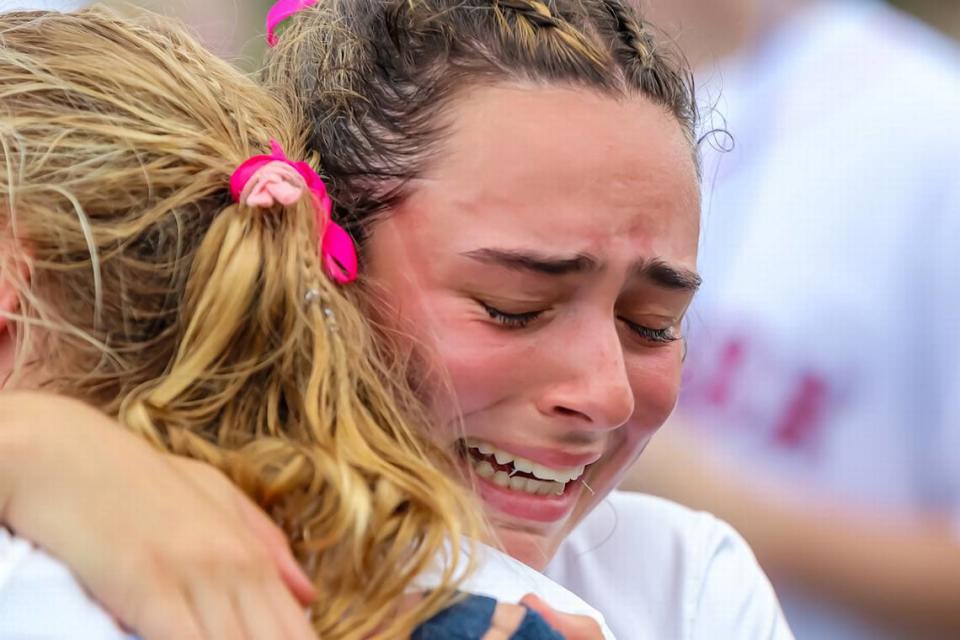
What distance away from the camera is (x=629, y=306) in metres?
1.03

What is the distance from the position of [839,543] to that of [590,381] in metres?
0.95

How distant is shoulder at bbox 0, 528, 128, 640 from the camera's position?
2.36 feet

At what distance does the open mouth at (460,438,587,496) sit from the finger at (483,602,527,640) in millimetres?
205

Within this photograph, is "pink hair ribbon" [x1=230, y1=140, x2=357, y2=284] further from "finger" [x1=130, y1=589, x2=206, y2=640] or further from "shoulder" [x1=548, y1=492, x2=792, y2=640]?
"shoulder" [x1=548, y1=492, x2=792, y2=640]

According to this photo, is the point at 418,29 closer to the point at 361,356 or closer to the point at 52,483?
the point at 361,356

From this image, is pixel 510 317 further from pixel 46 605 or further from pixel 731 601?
pixel 731 601

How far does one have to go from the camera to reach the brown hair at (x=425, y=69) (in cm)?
102

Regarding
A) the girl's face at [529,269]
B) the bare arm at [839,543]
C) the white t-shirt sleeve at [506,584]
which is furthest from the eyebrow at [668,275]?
the bare arm at [839,543]

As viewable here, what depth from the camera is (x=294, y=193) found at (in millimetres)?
924

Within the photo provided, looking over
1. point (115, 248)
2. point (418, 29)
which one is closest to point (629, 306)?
point (418, 29)

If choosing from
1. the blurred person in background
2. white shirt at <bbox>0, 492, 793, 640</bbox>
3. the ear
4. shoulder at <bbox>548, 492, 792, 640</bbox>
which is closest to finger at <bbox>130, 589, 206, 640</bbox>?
the ear

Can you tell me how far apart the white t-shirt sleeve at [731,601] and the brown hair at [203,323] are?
51 centimetres

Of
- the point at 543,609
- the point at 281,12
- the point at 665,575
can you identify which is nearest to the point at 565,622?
the point at 543,609

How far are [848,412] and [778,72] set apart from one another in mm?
557
